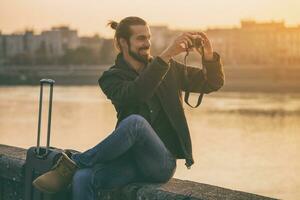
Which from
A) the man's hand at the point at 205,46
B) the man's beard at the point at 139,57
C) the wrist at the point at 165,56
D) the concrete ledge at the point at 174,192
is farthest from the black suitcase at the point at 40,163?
the man's hand at the point at 205,46

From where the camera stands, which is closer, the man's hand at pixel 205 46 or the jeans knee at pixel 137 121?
the jeans knee at pixel 137 121

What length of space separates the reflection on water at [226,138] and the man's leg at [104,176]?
7.94 m

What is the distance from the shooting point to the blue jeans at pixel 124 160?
1.93 m

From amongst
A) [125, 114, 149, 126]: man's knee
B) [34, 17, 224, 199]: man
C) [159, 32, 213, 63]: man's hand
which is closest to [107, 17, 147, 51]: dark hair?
[34, 17, 224, 199]: man

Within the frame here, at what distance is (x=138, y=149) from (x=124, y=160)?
3.2 inches

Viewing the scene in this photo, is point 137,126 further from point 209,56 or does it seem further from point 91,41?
point 91,41

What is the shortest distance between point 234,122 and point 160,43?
2644 inches

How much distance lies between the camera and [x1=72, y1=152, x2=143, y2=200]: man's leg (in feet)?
6.38

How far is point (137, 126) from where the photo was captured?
6.31 ft

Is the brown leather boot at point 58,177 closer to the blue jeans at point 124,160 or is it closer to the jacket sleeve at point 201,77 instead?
the blue jeans at point 124,160

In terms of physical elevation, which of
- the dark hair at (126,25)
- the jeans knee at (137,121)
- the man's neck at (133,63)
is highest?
the dark hair at (126,25)

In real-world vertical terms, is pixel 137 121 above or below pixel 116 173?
above

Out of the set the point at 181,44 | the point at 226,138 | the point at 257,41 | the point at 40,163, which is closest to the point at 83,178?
the point at 40,163

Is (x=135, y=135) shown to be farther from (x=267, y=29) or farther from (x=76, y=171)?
(x=267, y=29)
